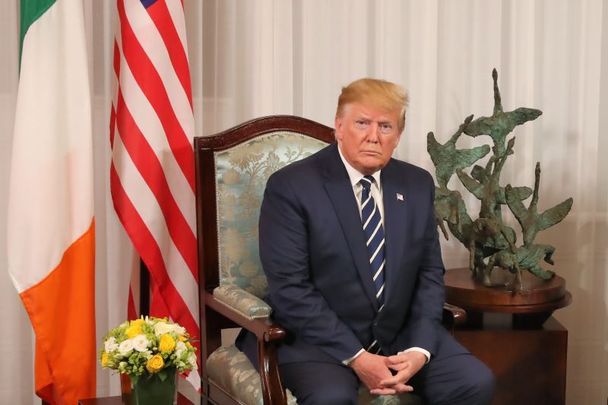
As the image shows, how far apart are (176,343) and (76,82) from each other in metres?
1.06

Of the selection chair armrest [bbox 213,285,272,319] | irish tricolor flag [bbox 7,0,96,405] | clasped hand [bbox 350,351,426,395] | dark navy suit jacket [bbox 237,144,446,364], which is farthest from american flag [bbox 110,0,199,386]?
clasped hand [bbox 350,351,426,395]

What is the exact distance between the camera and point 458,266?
169 inches

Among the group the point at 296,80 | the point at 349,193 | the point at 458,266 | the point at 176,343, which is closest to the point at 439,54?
the point at 296,80

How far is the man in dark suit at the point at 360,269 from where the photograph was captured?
286cm

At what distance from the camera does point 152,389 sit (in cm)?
262

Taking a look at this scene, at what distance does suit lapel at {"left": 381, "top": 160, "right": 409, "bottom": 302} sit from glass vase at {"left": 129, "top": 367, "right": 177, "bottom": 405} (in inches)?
28.1

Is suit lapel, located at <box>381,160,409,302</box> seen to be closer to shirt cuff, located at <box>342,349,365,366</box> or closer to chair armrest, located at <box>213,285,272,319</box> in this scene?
shirt cuff, located at <box>342,349,365,366</box>

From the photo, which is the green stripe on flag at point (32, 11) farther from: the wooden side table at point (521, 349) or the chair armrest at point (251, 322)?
the wooden side table at point (521, 349)

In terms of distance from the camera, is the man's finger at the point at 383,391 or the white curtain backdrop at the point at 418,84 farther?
the white curtain backdrop at the point at 418,84

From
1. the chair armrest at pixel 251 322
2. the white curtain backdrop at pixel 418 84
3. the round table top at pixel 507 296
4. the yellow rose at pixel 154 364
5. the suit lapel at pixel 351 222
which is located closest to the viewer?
the yellow rose at pixel 154 364

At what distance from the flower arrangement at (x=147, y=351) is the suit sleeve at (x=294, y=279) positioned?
344mm

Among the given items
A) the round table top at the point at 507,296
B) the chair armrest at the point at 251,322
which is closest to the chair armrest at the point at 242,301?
the chair armrest at the point at 251,322

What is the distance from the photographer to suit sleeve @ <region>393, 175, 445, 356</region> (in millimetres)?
2965

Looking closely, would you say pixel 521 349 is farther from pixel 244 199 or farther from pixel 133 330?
pixel 133 330
